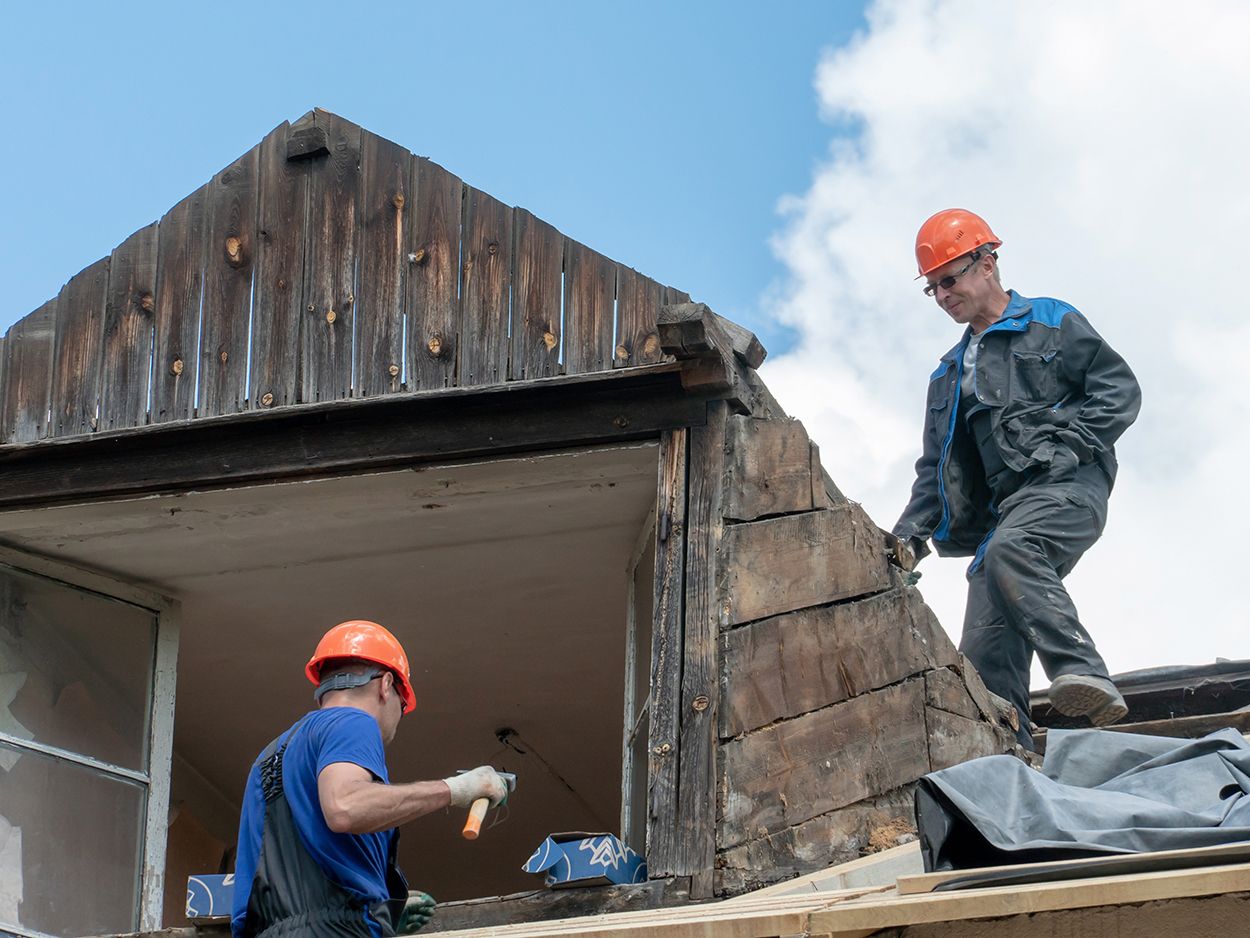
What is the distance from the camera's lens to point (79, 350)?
7816mm

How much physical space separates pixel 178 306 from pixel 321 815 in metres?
3.11

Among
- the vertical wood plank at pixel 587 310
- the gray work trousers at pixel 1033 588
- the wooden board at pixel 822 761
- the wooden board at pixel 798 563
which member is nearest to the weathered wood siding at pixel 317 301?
the vertical wood plank at pixel 587 310

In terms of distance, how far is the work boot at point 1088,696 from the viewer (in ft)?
23.4

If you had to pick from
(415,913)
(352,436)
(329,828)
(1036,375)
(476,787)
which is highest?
(1036,375)

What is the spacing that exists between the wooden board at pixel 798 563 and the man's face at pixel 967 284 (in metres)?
1.68

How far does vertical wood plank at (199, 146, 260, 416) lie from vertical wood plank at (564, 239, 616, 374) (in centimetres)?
130

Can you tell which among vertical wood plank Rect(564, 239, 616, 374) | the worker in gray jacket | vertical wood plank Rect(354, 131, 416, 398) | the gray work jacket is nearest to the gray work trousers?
the worker in gray jacket

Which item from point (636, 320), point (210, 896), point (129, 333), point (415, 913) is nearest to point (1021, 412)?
point (636, 320)

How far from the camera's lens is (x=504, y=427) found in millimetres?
7137

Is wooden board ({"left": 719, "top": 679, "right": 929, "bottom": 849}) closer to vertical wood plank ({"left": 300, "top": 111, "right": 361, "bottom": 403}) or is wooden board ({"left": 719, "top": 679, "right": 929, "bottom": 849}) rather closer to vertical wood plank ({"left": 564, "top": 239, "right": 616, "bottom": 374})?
vertical wood plank ({"left": 564, "top": 239, "right": 616, "bottom": 374})

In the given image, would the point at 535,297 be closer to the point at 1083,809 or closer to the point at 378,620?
the point at 378,620

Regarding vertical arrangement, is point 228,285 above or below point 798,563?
above

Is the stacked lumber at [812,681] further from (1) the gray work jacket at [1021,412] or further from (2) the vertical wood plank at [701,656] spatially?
(1) the gray work jacket at [1021,412]

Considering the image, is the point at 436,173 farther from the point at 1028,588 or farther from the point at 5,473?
the point at 1028,588
